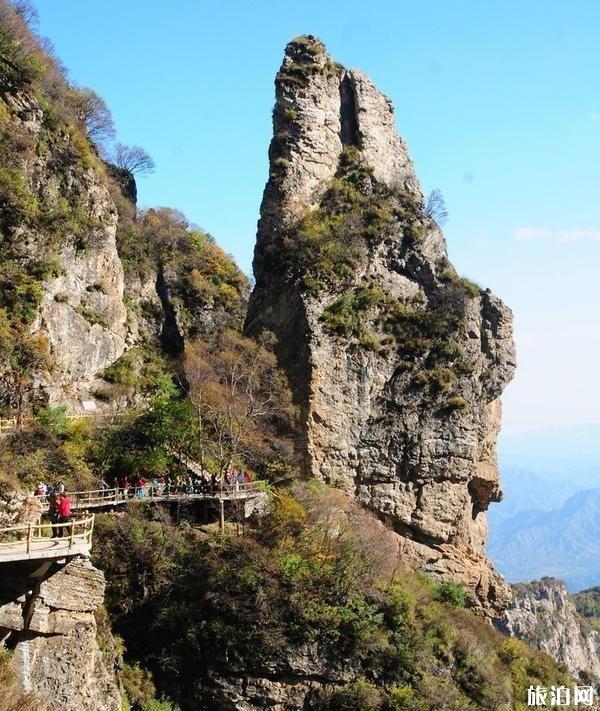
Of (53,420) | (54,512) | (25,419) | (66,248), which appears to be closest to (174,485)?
(53,420)

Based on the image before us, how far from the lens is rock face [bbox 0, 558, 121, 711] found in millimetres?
17500

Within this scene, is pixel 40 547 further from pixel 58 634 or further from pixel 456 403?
pixel 456 403

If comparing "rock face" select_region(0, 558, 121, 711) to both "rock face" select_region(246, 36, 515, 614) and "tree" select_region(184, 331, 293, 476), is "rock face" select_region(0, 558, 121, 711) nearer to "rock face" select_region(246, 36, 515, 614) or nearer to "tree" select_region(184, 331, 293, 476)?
"tree" select_region(184, 331, 293, 476)

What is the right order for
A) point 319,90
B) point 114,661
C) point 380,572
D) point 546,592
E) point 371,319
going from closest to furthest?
Answer: point 114,661, point 380,572, point 371,319, point 319,90, point 546,592

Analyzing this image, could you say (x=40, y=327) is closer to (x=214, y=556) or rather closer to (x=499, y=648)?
(x=214, y=556)

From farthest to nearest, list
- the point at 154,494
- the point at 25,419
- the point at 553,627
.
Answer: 1. the point at 553,627
2. the point at 25,419
3. the point at 154,494

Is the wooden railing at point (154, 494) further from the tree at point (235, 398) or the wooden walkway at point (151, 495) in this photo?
the tree at point (235, 398)

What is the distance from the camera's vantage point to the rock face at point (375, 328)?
34625 mm

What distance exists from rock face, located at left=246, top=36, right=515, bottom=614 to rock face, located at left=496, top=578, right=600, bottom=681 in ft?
178

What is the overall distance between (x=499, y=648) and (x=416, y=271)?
704 inches

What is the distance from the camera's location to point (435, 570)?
34.9m

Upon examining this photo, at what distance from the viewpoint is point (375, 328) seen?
1419 inches

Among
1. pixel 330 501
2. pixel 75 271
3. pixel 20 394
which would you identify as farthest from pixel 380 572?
pixel 75 271

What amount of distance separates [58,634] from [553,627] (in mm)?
94406
